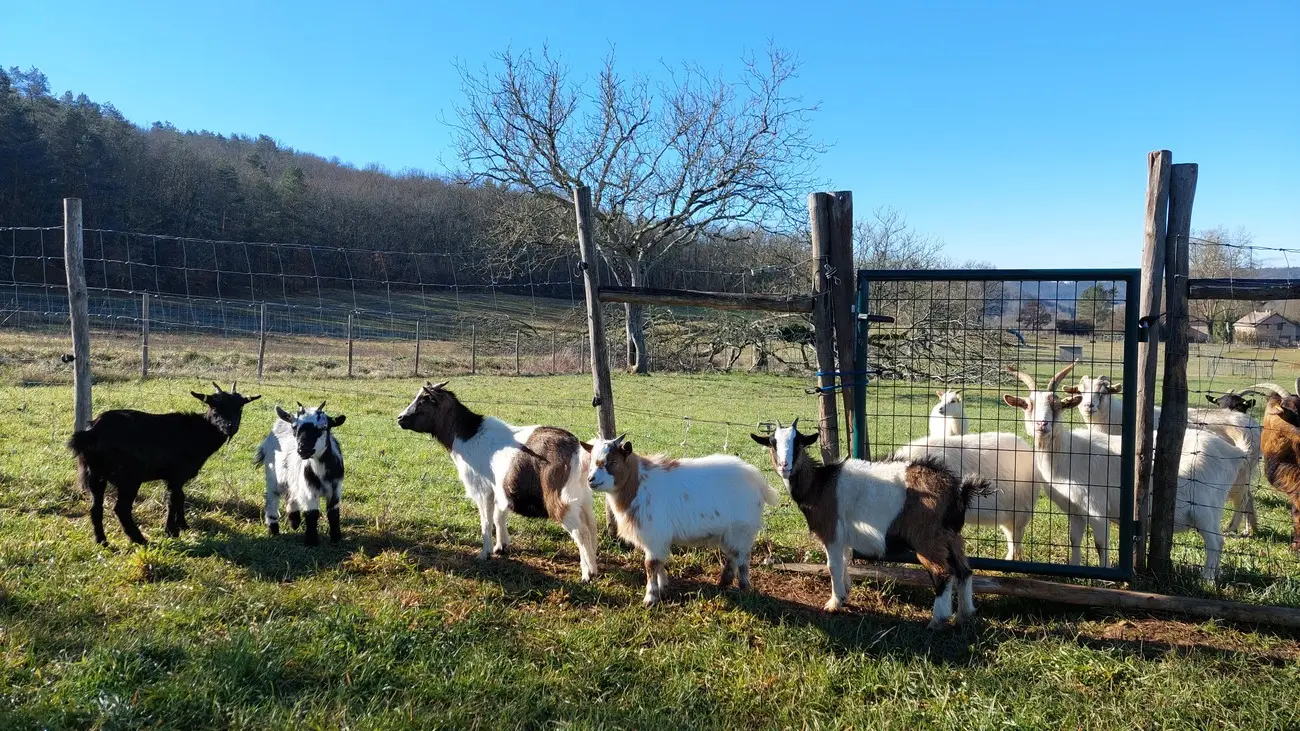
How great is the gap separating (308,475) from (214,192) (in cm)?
1948

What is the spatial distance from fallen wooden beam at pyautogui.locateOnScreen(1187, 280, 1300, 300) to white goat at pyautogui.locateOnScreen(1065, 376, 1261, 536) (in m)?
1.61

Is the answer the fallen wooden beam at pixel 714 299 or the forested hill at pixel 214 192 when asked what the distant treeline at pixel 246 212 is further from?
the fallen wooden beam at pixel 714 299

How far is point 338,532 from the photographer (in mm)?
6211

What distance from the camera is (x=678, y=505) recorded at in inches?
216

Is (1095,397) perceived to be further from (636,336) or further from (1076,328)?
(636,336)

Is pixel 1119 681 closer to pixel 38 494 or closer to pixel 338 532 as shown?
pixel 338 532

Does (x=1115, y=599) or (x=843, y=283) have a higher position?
(x=843, y=283)

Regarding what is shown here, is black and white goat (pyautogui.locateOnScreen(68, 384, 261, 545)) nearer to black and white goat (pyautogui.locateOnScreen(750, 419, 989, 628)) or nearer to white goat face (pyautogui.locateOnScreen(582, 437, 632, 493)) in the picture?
white goat face (pyautogui.locateOnScreen(582, 437, 632, 493))

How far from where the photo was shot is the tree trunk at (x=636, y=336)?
27797 mm

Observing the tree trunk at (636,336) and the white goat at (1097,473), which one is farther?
the tree trunk at (636,336)

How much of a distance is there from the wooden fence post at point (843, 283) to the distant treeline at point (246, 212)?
355 inches

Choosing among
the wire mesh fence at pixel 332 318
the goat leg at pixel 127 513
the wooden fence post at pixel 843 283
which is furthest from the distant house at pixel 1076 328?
the goat leg at pixel 127 513

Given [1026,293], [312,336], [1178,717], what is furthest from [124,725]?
[312,336]

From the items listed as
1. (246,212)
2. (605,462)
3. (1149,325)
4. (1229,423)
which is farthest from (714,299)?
(246,212)
